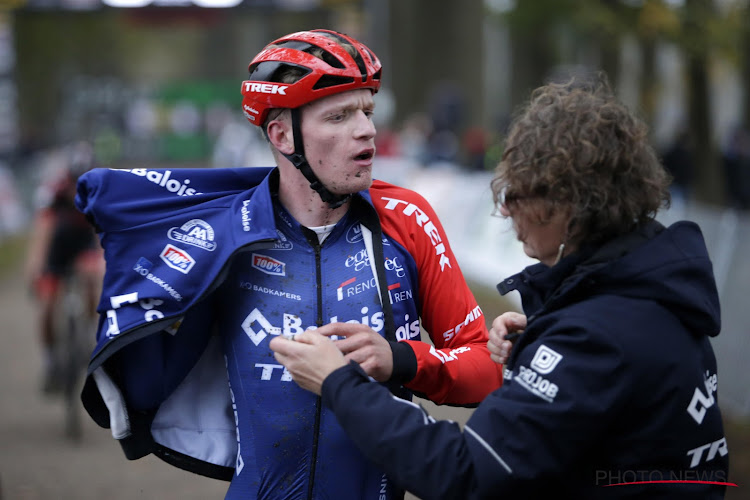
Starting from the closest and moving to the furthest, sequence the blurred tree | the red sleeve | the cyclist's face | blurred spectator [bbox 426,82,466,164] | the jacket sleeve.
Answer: the jacket sleeve, the red sleeve, the cyclist's face, the blurred tree, blurred spectator [bbox 426,82,466,164]

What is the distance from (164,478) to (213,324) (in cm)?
405

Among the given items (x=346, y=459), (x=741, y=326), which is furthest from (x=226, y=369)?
(x=741, y=326)

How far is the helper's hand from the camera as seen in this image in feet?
7.96

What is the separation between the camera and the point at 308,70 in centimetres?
281

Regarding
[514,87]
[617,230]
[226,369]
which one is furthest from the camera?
[514,87]

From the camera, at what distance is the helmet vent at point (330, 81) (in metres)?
2.81

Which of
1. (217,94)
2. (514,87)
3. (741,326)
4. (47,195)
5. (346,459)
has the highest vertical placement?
(346,459)

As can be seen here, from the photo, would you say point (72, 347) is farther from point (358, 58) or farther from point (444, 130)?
point (444, 130)

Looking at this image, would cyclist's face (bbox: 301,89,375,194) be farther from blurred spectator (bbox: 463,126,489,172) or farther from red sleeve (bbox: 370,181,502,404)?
blurred spectator (bbox: 463,126,489,172)

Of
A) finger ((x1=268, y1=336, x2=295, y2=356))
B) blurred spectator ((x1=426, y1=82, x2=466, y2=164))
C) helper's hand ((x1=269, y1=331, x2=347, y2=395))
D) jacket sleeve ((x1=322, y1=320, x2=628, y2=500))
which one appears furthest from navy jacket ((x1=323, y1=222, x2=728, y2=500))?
blurred spectator ((x1=426, y1=82, x2=466, y2=164))

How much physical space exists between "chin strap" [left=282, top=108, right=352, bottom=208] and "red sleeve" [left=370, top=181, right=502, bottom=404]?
154 mm

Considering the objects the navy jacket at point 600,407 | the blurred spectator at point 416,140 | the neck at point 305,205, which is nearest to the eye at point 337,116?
the neck at point 305,205

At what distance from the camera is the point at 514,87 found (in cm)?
2712

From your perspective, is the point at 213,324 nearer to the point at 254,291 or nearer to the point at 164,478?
the point at 254,291
